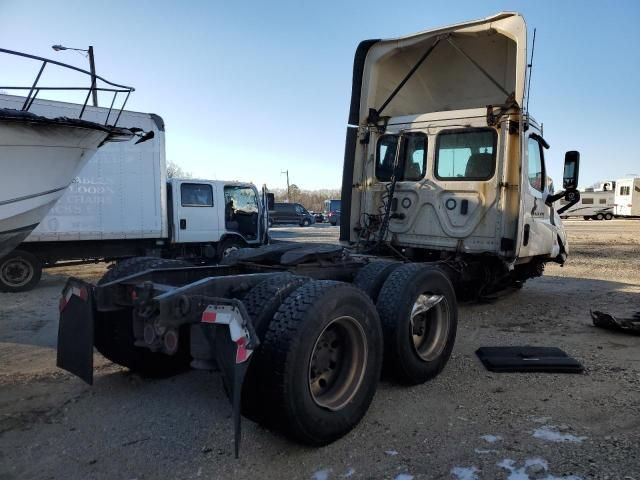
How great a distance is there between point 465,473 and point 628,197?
41.2m

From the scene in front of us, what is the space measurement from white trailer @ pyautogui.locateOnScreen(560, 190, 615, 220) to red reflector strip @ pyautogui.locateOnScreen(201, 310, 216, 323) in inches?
1659

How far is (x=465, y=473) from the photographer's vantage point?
2.80 m

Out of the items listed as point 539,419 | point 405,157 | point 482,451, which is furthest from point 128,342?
point 405,157

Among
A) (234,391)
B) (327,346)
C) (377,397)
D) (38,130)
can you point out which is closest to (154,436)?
(234,391)

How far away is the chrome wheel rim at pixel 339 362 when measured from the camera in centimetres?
328

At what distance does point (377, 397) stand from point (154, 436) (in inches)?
65.5

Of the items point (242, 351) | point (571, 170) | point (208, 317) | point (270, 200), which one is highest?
point (571, 170)

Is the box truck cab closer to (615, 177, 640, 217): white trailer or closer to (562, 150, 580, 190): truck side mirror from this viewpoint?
(562, 150, 580, 190): truck side mirror

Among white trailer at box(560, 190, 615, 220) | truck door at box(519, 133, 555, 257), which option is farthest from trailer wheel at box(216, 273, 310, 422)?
white trailer at box(560, 190, 615, 220)

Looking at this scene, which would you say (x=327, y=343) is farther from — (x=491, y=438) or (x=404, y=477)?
(x=491, y=438)

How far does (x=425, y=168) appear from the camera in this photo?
6.75m

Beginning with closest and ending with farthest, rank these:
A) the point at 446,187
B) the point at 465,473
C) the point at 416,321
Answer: the point at 465,473 → the point at 416,321 → the point at 446,187

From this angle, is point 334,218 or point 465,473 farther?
point 334,218

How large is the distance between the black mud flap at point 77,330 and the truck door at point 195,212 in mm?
7515
